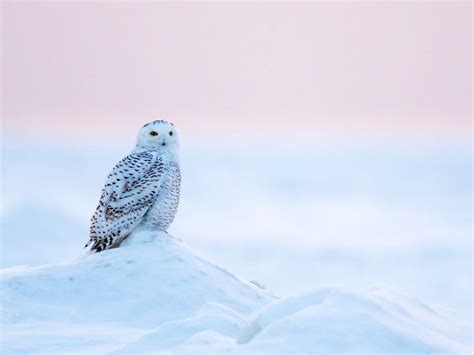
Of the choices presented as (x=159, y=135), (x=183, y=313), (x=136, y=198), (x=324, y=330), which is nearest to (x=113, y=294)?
(x=183, y=313)

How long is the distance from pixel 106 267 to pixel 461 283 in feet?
71.0

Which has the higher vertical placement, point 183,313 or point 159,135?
point 159,135

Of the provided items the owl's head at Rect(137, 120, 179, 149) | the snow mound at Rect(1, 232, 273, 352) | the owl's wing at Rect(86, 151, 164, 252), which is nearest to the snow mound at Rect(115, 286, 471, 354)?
the snow mound at Rect(1, 232, 273, 352)

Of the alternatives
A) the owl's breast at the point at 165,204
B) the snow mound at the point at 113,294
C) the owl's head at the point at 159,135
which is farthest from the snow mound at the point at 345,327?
the owl's head at the point at 159,135

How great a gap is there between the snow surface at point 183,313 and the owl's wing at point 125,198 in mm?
274

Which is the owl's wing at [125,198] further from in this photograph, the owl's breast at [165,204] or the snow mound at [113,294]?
the snow mound at [113,294]

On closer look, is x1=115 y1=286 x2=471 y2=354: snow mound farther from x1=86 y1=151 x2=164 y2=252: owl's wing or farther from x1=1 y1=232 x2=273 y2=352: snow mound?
x1=86 y1=151 x2=164 y2=252: owl's wing

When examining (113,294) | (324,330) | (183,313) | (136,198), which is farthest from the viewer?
(136,198)

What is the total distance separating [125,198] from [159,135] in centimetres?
70

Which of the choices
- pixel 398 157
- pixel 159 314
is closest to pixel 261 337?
pixel 159 314

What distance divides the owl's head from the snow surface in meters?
0.96

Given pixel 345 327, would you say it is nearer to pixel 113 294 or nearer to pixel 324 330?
pixel 324 330

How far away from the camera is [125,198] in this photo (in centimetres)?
723

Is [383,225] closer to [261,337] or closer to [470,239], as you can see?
[470,239]
